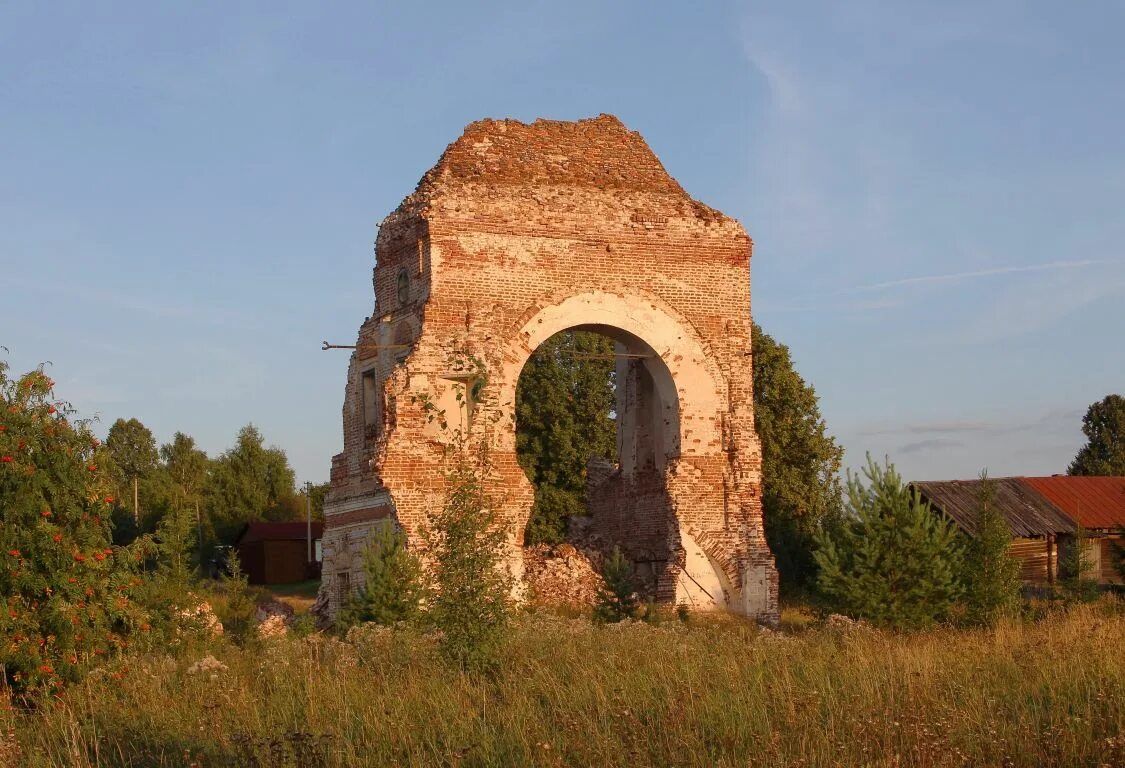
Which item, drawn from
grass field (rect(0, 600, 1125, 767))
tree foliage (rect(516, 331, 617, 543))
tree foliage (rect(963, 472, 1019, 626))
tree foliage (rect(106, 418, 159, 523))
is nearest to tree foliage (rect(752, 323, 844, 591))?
tree foliage (rect(516, 331, 617, 543))

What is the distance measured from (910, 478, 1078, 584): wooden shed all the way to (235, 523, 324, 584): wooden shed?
703 inches

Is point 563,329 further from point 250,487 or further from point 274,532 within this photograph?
point 250,487

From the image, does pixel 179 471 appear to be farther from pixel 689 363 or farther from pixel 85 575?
pixel 85 575

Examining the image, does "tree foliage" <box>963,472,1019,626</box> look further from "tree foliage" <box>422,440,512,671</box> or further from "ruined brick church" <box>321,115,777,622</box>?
"tree foliage" <box>422,440,512,671</box>

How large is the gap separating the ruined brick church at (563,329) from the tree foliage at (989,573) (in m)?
2.77

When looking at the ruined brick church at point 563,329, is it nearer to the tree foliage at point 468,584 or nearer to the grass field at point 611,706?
the grass field at point 611,706

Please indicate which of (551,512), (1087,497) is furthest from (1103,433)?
(551,512)

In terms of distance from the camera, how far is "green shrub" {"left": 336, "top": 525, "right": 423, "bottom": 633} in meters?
16.5

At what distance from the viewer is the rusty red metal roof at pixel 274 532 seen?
3925 cm

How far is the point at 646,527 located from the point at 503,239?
4760mm

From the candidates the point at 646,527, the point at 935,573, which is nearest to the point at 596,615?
the point at 646,527

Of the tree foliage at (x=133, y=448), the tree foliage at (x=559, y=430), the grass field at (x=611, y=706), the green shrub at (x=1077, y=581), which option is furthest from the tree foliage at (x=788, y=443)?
the tree foliage at (x=133, y=448)

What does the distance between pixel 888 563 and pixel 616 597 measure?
3.49m

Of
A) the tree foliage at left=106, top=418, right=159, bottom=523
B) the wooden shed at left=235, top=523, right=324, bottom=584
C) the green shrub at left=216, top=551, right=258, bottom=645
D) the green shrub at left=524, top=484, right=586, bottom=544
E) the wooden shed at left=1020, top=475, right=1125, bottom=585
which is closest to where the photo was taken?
the green shrub at left=216, top=551, right=258, bottom=645
